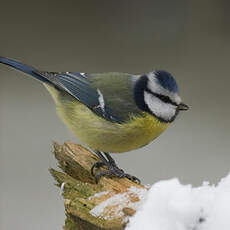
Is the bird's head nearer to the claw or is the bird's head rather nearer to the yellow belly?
the yellow belly

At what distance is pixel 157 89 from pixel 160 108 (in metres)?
0.06

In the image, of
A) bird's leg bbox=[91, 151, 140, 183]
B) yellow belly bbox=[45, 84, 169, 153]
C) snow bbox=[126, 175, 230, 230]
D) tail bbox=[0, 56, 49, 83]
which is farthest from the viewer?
tail bbox=[0, 56, 49, 83]

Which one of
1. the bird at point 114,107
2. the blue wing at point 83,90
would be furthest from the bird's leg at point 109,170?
the blue wing at point 83,90

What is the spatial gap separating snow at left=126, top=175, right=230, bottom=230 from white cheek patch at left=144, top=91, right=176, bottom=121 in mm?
530

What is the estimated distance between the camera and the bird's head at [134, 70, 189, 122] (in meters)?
1.42

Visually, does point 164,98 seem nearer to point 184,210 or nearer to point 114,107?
point 114,107

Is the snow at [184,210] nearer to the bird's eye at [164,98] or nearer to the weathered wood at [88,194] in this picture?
the weathered wood at [88,194]

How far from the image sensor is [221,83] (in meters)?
3.26

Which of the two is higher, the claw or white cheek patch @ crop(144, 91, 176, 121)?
white cheek patch @ crop(144, 91, 176, 121)

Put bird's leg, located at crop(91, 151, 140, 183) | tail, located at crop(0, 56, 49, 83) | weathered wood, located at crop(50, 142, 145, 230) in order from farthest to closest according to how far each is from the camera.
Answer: tail, located at crop(0, 56, 49, 83)
bird's leg, located at crop(91, 151, 140, 183)
weathered wood, located at crop(50, 142, 145, 230)

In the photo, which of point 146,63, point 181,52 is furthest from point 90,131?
point 181,52

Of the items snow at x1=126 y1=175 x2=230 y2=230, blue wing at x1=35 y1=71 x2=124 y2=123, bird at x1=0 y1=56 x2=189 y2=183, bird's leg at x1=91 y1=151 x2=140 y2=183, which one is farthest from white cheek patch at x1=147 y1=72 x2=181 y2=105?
snow at x1=126 y1=175 x2=230 y2=230

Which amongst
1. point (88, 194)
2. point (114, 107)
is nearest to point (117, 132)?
point (114, 107)

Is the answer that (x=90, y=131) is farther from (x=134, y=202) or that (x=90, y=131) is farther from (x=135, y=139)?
(x=134, y=202)
